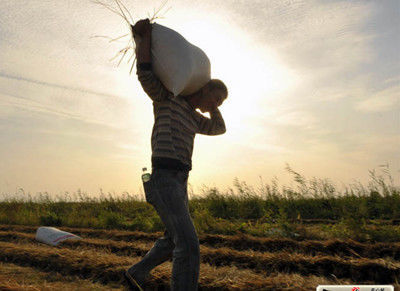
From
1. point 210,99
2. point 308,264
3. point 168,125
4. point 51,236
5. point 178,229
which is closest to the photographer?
point 178,229

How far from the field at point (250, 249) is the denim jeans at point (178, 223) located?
3.44 ft

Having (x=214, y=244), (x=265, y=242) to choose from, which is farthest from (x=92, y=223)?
(x=265, y=242)

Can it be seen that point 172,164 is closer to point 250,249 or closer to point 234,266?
point 234,266

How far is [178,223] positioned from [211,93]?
42.2 inches

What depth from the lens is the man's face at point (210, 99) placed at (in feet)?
8.98

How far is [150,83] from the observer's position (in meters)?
2.34

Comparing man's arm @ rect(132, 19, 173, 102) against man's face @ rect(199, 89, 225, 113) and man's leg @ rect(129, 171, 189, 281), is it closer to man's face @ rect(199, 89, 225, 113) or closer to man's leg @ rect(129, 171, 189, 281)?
man's face @ rect(199, 89, 225, 113)

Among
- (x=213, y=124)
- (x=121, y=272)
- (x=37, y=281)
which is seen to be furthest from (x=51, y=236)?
(x=213, y=124)

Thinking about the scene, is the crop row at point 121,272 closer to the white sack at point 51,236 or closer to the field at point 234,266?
the field at point 234,266

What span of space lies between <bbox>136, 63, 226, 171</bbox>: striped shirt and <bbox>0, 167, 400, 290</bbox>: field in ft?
4.93

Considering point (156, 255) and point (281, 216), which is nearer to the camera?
point (156, 255)

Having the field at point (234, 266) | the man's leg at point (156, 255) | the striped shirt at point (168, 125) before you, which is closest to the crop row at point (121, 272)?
the field at point (234, 266)

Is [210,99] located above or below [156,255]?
above

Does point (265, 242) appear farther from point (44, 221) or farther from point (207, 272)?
point (44, 221)
